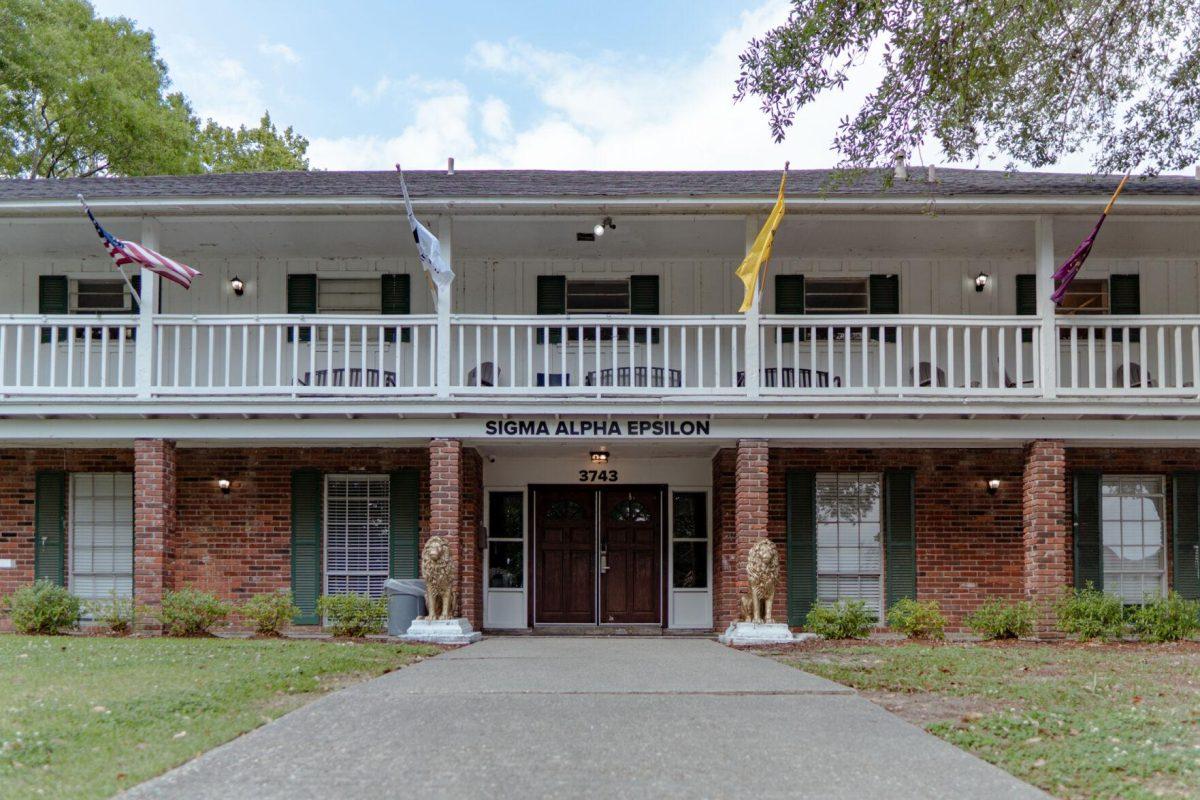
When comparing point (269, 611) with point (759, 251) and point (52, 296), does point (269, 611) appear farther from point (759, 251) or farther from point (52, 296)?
point (759, 251)

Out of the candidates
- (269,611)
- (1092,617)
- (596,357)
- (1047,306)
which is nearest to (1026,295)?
(1047,306)

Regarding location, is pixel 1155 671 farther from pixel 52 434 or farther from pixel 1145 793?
pixel 52 434

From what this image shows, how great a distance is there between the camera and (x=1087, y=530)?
52.2ft

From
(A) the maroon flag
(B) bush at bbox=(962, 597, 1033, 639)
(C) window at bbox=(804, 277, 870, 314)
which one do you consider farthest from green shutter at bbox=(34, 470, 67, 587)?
(A) the maroon flag

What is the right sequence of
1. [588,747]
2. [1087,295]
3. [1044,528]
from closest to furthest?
1. [588,747]
2. [1044,528]
3. [1087,295]

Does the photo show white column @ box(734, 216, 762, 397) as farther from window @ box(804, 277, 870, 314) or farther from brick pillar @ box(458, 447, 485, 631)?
brick pillar @ box(458, 447, 485, 631)

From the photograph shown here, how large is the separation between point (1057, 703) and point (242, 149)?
2989 cm

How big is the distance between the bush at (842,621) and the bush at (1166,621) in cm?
303

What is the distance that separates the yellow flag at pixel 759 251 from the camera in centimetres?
1338

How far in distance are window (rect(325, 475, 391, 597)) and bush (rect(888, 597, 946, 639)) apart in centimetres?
665

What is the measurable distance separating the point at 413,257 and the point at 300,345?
1942 millimetres

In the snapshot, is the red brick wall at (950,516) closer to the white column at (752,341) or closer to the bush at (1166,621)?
the white column at (752,341)

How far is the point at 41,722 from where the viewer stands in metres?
7.34

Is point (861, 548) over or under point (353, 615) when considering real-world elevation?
over
